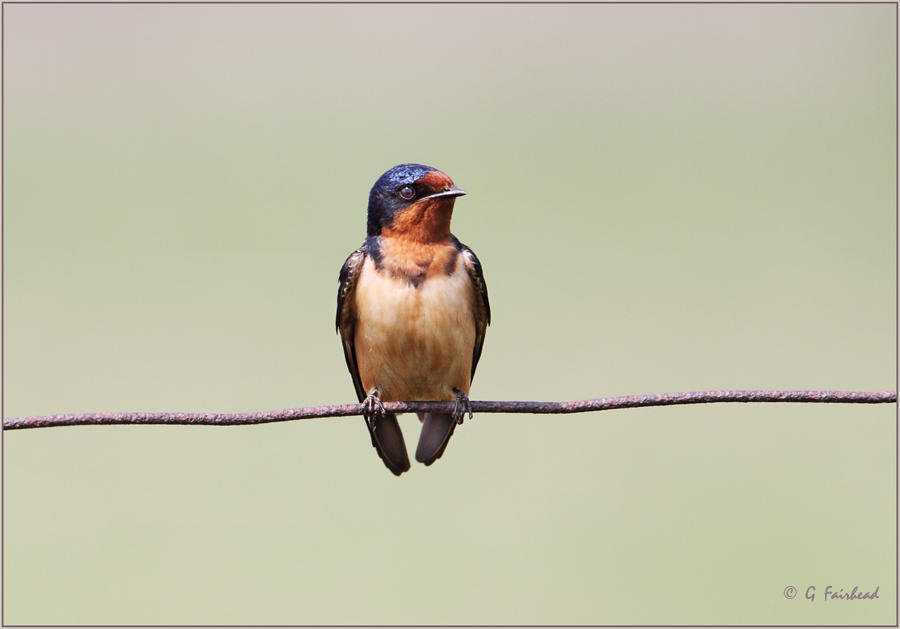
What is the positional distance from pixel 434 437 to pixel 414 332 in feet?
1.60

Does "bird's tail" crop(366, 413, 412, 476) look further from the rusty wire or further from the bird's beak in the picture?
the rusty wire

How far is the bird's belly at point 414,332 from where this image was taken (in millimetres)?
3168

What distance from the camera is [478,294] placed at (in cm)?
334

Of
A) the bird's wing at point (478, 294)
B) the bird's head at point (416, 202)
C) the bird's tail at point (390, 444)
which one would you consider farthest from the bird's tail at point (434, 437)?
the bird's head at point (416, 202)

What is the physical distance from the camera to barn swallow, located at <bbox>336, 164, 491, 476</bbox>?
10.4 feet

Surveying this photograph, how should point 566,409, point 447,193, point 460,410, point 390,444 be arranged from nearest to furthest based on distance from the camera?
1. point 566,409
2. point 447,193
3. point 460,410
4. point 390,444

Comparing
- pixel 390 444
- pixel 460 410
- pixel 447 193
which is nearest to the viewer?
pixel 447 193

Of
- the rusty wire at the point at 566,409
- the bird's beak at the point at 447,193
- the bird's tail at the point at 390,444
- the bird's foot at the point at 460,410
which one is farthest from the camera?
the bird's tail at the point at 390,444

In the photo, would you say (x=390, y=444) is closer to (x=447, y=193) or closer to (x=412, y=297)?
(x=412, y=297)

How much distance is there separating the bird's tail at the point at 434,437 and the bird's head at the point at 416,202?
70cm

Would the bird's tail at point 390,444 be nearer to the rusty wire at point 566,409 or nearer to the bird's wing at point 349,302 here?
the bird's wing at point 349,302

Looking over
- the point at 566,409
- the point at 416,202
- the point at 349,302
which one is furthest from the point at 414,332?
the point at 566,409

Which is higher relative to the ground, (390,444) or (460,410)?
(460,410)

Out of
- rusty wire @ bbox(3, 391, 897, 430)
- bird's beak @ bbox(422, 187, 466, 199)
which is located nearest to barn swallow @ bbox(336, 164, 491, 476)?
bird's beak @ bbox(422, 187, 466, 199)
